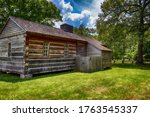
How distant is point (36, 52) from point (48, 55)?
138 cm

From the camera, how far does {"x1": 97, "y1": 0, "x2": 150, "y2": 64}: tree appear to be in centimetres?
2828

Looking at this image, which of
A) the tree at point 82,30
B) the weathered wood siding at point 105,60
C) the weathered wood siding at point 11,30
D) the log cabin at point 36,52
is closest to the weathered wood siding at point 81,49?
the log cabin at point 36,52

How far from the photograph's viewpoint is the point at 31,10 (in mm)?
37656

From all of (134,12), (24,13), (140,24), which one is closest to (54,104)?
(140,24)

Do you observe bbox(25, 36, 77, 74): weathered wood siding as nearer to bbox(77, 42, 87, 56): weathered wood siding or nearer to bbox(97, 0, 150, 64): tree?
bbox(77, 42, 87, 56): weathered wood siding

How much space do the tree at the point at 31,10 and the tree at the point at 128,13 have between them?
1557cm

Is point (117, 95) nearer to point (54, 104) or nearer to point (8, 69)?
point (54, 104)

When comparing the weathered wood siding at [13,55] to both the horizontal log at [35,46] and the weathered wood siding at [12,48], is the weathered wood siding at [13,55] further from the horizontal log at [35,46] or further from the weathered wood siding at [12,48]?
the horizontal log at [35,46]

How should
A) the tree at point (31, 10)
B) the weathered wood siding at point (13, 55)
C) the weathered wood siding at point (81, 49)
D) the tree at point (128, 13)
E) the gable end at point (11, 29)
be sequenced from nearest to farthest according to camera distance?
the weathered wood siding at point (13, 55)
the gable end at point (11, 29)
the weathered wood siding at point (81, 49)
the tree at point (128, 13)
the tree at point (31, 10)

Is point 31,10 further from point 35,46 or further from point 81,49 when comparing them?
point 35,46

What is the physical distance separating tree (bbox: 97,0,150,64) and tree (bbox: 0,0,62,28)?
1557cm

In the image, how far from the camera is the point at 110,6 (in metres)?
28.5

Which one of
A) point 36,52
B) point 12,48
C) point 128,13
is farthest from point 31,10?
point 36,52

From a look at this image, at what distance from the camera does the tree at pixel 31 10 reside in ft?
113
